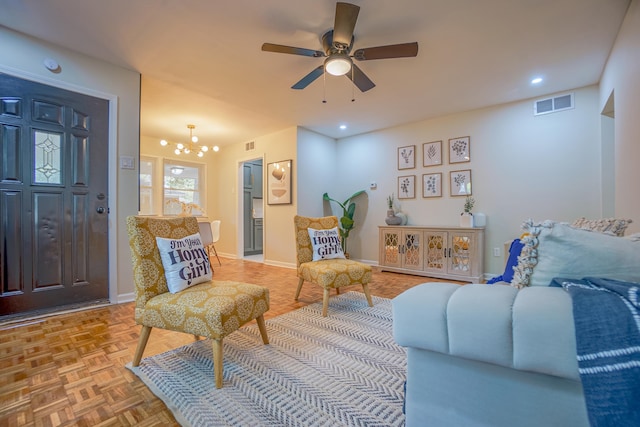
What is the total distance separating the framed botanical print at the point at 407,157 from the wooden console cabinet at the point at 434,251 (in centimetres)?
105

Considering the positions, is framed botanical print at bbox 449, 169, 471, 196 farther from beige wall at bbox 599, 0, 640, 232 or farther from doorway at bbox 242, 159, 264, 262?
doorway at bbox 242, 159, 264, 262

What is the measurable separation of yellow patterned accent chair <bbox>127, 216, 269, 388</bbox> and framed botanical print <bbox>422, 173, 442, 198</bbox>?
3320 millimetres

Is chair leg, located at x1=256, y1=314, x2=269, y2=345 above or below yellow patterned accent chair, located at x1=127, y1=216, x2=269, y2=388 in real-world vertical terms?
below

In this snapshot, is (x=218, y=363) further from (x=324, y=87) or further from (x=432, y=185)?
(x=432, y=185)

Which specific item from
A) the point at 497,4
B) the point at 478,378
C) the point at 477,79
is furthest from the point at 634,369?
the point at 477,79

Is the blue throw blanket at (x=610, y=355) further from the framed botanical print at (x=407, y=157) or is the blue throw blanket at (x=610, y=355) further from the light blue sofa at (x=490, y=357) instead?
the framed botanical print at (x=407, y=157)

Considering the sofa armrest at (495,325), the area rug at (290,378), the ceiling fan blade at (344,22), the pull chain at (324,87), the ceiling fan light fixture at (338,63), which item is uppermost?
the pull chain at (324,87)

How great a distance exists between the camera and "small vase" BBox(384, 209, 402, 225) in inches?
173

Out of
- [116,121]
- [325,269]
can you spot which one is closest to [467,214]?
[325,269]

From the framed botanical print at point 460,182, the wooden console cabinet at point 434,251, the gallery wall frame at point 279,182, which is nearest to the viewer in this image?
the wooden console cabinet at point 434,251

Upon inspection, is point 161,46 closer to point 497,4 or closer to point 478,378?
point 497,4

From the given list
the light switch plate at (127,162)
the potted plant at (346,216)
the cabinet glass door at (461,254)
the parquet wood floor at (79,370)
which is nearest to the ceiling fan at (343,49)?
the light switch plate at (127,162)

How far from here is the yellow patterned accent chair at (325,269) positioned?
7.99 feet

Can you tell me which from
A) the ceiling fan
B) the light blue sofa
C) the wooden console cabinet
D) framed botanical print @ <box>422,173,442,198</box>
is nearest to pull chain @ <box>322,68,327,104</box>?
the ceiling fan
